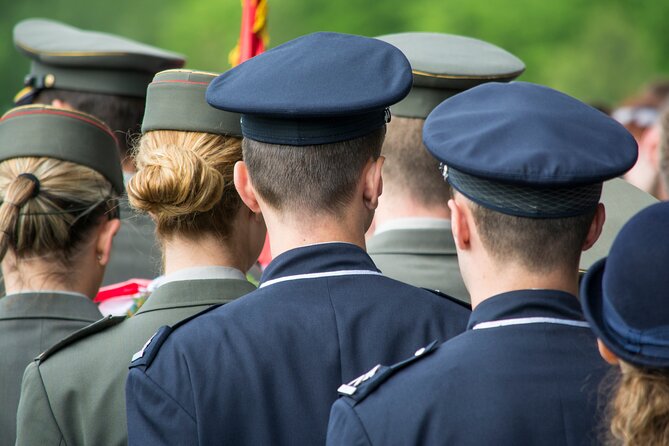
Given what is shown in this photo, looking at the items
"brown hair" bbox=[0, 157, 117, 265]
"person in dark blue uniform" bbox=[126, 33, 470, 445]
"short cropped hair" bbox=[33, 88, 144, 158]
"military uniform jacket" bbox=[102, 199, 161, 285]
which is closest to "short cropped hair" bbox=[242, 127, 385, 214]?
"person in dark blue uniform" bbox=[126, 33, 470, 445]

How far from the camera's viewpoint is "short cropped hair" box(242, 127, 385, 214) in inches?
88.3

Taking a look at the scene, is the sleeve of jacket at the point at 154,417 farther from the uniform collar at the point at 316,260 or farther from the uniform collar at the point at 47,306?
the uniform collar at the point at 47,306

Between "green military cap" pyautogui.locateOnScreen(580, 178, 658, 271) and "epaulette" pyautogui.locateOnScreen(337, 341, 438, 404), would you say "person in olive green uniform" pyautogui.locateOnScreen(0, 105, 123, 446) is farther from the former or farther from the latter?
"green military cap" pyautogui.locateOnScreen(580, 178, 658, 271)

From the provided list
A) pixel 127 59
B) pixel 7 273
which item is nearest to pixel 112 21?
pixel 127 59

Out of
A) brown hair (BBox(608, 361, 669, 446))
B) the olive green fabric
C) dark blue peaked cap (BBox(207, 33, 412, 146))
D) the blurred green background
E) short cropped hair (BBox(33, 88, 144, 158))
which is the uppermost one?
dark blue peaked cap (BBox(207, 33, 412, 146))

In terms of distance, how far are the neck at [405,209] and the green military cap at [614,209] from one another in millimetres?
448

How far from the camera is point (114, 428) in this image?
96.7 inches

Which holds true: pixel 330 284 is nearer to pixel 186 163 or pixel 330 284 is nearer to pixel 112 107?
pixel 186 163

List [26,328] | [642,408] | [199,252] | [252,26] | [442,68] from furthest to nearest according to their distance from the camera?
[252,26] < [442,68] < [26,328] < [199,252] < [642,408]

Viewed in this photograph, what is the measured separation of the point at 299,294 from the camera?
220cm

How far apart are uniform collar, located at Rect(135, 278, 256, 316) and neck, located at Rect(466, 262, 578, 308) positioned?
0.73 m

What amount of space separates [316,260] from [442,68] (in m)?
1.48

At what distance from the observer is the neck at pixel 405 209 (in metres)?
3.34

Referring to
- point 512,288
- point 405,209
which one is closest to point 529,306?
point 512,288
